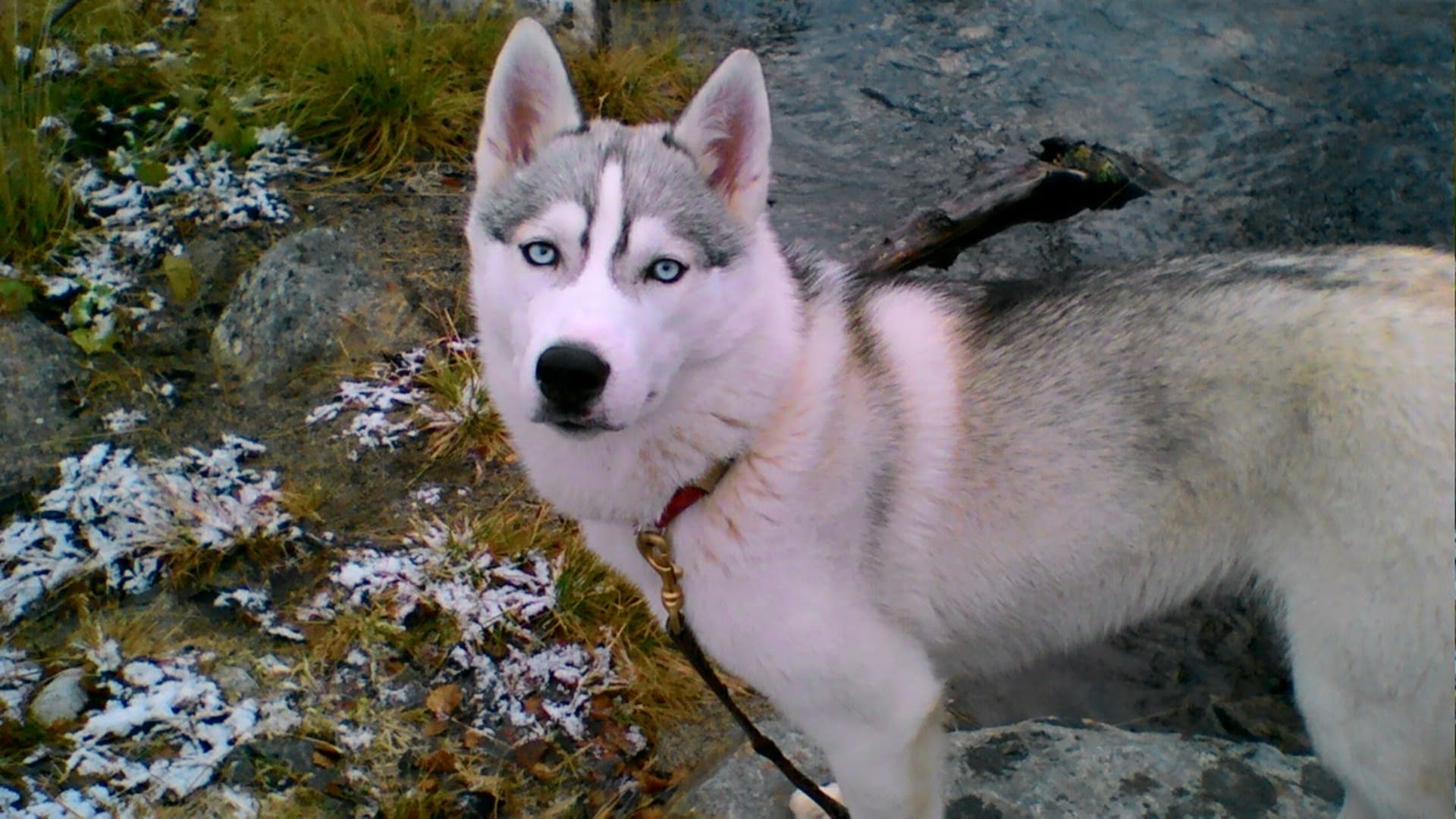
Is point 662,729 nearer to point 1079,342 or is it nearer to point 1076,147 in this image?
point 1079,342

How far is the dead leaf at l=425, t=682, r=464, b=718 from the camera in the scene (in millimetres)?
3475

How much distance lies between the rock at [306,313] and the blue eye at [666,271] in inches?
118

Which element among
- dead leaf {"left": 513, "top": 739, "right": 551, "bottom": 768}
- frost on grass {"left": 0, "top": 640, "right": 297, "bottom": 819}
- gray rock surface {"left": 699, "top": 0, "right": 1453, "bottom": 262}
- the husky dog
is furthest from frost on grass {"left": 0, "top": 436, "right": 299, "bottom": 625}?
gray rock surface {"left": 699, "top": 0, "right": 1453, "bottom": 262}

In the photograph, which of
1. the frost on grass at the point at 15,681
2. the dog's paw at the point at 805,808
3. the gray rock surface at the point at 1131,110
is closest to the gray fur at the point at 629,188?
the dog's paw at the point at 805,808

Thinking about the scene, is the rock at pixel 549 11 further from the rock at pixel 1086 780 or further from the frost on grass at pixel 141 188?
the rock at pixel 1086 780

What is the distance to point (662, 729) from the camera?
3662 mm

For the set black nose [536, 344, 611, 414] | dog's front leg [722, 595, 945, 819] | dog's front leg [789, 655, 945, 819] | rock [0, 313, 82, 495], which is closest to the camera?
black nose [536, 344, 611, 414]

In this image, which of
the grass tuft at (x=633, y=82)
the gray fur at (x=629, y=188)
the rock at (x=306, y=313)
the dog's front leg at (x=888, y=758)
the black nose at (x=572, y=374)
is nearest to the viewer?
the black nose at (x=572, y=374)

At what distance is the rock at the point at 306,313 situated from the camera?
4.66 metres

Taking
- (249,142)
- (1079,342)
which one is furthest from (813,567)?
(249,142)

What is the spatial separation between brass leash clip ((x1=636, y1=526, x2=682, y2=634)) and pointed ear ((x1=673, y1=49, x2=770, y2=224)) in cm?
80

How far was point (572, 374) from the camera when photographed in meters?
1.96

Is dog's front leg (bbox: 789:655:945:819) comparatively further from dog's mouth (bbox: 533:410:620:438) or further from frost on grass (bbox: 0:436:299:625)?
frost on grass (bbox: 0:436:299:625)

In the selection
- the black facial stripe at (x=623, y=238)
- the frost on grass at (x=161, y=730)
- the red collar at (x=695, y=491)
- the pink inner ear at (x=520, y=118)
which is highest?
the pink inner ear at (x=520, y=118)
